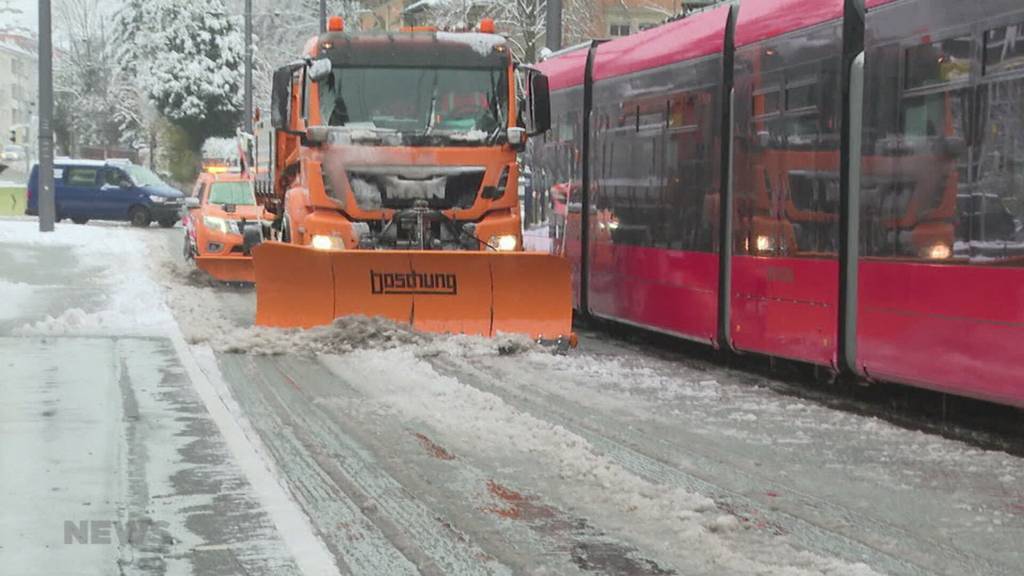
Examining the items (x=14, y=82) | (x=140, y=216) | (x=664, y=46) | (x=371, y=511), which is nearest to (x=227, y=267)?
(x=664, y=46)

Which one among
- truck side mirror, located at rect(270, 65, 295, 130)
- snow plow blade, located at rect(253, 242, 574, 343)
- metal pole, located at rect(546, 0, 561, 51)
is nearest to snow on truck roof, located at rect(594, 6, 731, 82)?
snow plow blade, located at rect(253, 242, 574, 343)

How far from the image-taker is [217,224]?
24609 mm

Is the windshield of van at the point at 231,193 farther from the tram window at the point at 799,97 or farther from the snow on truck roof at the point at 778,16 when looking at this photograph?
the tram window at the point at 799,97

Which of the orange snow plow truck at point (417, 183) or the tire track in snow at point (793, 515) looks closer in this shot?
the tire track in snow at point (793, 515)

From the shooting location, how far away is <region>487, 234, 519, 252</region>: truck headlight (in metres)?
15.4

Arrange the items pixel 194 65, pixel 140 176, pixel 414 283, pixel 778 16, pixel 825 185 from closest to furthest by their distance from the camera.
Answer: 1. pixel 825 185
2. pixel 778 16
3. pixel 414 283
4. pixel 140 176
5. pixel 194 65

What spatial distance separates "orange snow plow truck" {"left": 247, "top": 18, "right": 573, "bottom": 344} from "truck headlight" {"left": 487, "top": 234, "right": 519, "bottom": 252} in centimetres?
1

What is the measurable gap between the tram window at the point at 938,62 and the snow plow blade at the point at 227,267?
604 inches

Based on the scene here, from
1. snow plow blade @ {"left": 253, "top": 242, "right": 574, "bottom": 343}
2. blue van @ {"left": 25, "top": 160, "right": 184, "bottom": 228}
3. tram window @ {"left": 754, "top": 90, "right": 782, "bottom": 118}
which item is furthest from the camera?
blue van @ {"left": 25, "top": 160, "right": 184, "bottom": 228}

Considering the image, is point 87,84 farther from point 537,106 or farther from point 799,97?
point 799,97

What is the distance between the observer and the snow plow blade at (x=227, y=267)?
24.1 m

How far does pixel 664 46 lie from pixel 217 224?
11.7 metres

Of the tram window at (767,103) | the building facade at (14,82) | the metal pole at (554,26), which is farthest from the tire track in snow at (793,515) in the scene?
the building facade at (14,82)

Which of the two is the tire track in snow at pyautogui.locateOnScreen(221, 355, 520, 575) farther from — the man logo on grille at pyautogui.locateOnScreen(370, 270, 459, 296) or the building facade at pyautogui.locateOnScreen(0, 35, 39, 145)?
the building facade at pyautogui.locateOnScreen(0, 35, 39, 145)
